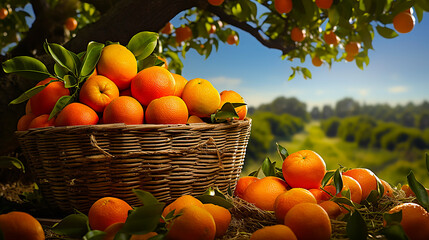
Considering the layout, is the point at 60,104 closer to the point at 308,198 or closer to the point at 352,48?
the point at 308,198

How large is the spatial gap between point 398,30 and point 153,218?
54.9 inches

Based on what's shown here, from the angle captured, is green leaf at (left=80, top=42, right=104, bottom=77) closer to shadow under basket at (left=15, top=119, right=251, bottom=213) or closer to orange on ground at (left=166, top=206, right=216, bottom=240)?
shadow under basket at (left=15, top=119, right=251, bottom=213)

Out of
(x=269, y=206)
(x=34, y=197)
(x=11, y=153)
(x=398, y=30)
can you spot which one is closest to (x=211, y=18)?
(x=398, y=30)

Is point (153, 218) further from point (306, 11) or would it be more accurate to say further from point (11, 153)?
point (11, 153)

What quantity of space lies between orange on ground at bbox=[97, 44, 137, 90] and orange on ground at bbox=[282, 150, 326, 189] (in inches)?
18.6

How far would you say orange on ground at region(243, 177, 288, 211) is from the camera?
0.87 meters

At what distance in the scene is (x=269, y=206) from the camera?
0.87 metres

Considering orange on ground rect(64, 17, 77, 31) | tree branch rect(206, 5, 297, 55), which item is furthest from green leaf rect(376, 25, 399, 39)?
orange on ground rect(64, 17, 77, 31)

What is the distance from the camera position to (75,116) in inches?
34.0

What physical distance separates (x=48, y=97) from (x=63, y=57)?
111mm

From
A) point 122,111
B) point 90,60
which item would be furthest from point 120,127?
point 90,60

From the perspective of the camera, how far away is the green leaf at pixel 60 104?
35.4 inches

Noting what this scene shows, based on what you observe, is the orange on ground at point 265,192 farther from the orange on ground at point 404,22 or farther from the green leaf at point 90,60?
the orange on ground at point 404,22

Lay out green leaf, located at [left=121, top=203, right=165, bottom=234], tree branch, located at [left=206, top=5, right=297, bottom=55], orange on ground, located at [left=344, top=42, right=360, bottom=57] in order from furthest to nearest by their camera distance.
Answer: orange on ground, located at [left=344, top=42, right=360, bottom=57]
tree branch, located at [left=206, top=5, right=297, bottom=55]
green leaf, located at [left=121, top=203, right=165, bottom=234]
